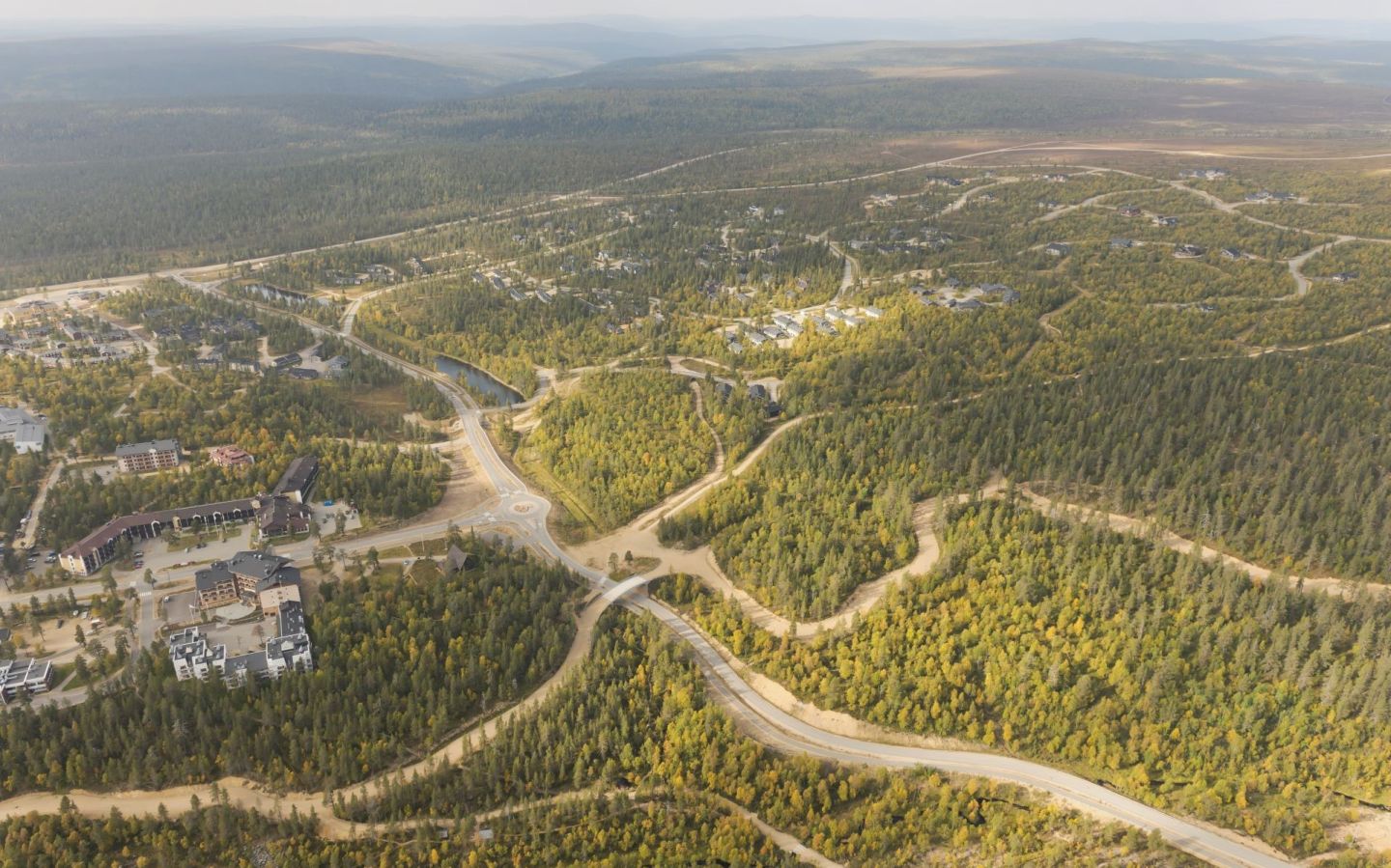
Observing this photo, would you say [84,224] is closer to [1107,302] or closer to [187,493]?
[187,493]

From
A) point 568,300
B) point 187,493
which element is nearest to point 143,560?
point 187,493

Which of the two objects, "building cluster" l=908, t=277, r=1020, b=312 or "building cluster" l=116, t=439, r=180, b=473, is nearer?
"building cluster" l=116, t=439, r=180, b=473

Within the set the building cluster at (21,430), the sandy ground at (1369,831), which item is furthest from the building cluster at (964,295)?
the building cluster at (21,430)

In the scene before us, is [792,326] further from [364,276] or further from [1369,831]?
[364,276]

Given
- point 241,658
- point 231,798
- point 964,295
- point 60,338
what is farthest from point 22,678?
point 964,295

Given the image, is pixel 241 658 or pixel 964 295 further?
pixel 964 295

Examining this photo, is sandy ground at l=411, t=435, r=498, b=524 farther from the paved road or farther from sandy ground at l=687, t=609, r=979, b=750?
sandy ground at l=687, t=609, r=979, b=750

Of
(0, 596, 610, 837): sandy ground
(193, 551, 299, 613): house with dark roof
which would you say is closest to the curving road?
(0, 596, 610, 837): sandy ground
